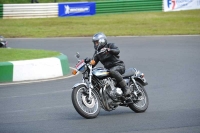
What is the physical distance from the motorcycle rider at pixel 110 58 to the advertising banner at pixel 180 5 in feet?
93.4

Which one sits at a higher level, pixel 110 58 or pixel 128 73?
pixel 110 58

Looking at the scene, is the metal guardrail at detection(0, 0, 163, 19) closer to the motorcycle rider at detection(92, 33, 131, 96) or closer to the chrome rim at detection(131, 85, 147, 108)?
the chrome rim at detection(131, 85, 147, 108)

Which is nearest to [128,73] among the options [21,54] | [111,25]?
[21,54]

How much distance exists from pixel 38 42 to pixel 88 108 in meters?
15.1

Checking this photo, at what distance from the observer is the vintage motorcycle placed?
356 inches

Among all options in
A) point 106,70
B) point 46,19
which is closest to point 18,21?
point 46,19

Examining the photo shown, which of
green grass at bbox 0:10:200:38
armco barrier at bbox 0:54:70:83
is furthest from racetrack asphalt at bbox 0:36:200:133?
green grass at bbox 0:10:200:38

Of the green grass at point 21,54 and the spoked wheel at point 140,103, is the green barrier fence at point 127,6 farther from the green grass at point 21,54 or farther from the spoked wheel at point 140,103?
the spoked wheel at point 140,103

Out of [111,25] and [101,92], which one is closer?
[101,92]

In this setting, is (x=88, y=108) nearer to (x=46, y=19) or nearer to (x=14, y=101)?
(x=14, y=101)

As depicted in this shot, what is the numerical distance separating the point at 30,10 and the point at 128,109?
84.6ft

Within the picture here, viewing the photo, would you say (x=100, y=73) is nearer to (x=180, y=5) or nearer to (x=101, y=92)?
(x=101, y=92)

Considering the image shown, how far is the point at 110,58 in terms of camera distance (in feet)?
31.9

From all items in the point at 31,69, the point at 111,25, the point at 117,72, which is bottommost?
the point at 31,69
